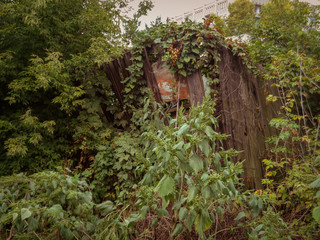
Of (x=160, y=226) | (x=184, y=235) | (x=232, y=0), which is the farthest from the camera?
(x=232, y=0)

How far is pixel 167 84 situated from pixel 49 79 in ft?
6.35

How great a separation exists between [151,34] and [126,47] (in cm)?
61

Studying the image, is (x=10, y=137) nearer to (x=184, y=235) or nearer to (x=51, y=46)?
(x=51, y=46)

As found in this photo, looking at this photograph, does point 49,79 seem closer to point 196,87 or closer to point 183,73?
point 183,73

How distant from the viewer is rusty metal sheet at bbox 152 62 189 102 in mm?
3805

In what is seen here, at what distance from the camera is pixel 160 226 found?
2.11 meters

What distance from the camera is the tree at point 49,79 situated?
3.46 m

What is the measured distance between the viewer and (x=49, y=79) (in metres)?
3.38

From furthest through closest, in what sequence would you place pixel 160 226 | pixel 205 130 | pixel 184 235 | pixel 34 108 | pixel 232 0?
pixel 232 0, pixel 34 108, pixel 160 226, pixel 184 235, pixel 205 130

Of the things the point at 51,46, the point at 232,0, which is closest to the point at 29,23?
the point at 51,46

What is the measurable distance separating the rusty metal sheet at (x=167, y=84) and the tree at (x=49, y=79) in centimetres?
78

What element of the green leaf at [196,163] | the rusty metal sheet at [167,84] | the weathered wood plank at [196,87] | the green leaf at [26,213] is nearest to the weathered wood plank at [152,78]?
the rusty metal sheet at [167,84]

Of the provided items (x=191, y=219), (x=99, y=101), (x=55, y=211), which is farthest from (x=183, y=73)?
(x=55, y=211)

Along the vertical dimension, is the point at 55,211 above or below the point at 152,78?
below
